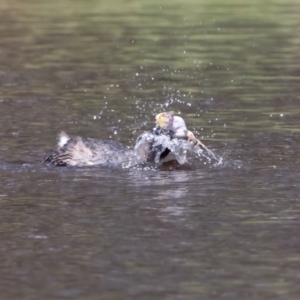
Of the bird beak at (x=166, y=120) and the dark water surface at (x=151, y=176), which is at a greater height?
the bird beak at (x=166, y=120)

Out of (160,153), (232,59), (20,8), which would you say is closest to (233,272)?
(160,153)

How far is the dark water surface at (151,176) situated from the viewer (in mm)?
7035

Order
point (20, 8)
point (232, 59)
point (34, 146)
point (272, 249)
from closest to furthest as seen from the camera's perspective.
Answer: point (272, 249)
point (34, 146)
point (232, 59)
point (20, 8)

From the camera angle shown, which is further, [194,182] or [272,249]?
[194,182]

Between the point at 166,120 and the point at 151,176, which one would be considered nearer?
the point at 151,176

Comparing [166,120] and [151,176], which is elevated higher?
[166,120]

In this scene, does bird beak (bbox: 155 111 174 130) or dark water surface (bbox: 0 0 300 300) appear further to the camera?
bird beak (bbox: 155 111 174 130)

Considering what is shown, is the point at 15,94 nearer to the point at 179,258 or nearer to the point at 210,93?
A: the point at 210,93

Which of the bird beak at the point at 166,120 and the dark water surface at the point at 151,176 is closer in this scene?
the dark water surface at the point at 151,176

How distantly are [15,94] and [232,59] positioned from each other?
5.62m

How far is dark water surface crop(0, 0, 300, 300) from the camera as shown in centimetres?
704

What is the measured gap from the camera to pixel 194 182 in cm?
990

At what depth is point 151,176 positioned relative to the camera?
1030 cm

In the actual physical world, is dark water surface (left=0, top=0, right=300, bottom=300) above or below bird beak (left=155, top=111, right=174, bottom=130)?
below
